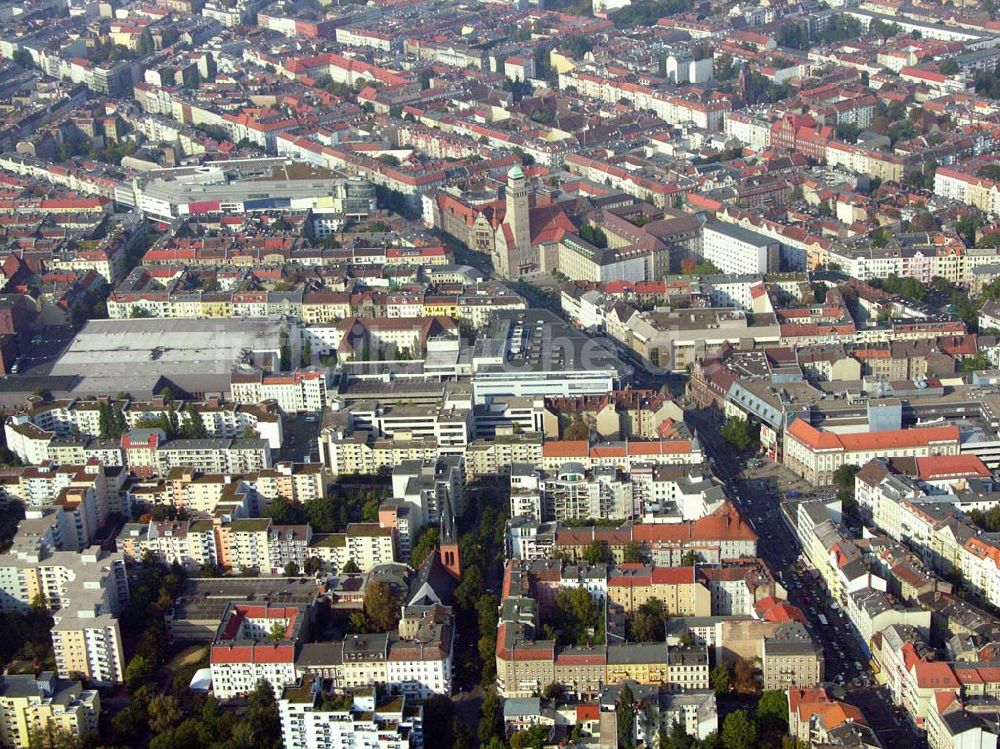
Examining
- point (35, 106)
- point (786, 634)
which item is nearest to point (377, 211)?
point (35, 106)

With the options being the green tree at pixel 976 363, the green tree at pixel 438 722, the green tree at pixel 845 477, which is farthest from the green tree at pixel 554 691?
the green tree at pixel 976 363

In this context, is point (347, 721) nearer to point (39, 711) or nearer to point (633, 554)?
point (39, 711)

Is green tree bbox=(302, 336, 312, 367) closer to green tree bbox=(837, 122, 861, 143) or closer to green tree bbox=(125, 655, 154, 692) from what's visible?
green tree bbox=(125, 655, 154, 692)

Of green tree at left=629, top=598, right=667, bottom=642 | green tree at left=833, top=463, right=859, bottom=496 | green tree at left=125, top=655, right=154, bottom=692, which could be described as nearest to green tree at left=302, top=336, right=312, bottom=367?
green tree at left=125, top=655, right=154, bottom=692

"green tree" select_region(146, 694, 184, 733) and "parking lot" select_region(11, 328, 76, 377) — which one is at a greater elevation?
"green tree" select_region(146, 694, 184, 733)

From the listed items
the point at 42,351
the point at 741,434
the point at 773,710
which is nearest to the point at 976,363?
the point at 741,434

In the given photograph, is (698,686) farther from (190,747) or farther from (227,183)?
(227,183)
